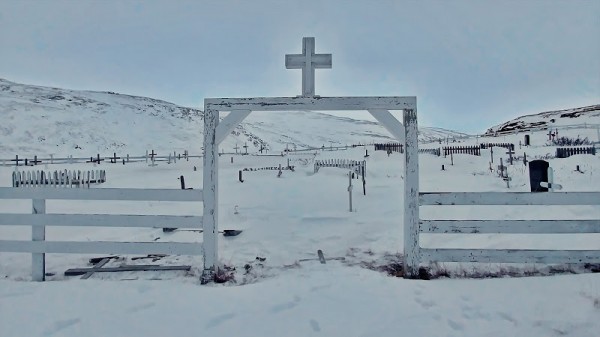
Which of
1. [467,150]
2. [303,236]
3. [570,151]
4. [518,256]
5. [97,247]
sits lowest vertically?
[303,236]

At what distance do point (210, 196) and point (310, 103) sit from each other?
6.61 feet

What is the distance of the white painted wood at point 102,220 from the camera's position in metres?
4.80

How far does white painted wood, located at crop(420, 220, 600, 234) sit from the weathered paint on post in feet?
10.7

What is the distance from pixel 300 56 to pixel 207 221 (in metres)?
2.84

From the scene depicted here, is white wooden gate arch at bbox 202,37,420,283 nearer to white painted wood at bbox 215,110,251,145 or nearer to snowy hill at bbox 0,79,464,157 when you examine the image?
white painted wood at bbox 215,110,251,145

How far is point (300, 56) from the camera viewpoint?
5152mm

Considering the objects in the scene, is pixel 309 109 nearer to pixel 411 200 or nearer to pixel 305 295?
pixel 411 200

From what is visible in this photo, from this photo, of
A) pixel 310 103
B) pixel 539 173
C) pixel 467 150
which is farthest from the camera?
pixel 467 150

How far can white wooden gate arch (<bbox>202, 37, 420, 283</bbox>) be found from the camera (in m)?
4.88

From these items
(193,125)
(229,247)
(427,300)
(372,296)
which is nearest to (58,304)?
(229,247)

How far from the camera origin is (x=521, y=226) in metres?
4.71

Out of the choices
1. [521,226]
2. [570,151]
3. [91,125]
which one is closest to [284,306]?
[521,226]

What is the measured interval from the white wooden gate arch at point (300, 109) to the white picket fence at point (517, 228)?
0.27 metres

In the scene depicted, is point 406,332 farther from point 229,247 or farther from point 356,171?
point 356,171
